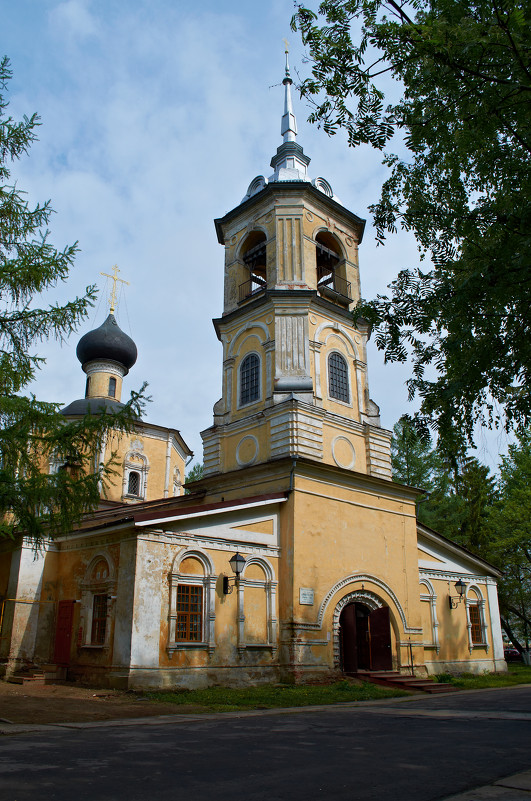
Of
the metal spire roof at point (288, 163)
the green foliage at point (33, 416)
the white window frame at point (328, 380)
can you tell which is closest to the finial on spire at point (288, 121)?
the metal spire roof at point (288, 163)

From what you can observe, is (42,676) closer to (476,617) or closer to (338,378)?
(338,378)

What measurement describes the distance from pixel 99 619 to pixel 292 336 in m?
10.5

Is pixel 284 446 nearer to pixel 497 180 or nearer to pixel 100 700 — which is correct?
pixel 100 700

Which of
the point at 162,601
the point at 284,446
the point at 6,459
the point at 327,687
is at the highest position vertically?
the point at 284,446

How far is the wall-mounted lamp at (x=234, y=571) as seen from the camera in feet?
53.0

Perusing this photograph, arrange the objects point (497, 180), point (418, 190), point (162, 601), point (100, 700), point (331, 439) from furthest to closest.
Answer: point (331, 439)
point (162, 601)
point (100, 700)
point (418, 190)
point (497, 180)

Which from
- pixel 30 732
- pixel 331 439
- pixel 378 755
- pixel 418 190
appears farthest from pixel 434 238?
pixel 331 439

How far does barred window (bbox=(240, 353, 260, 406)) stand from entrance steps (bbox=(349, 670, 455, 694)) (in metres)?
9.22

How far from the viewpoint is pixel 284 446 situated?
19.4m

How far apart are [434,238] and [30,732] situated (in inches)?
347

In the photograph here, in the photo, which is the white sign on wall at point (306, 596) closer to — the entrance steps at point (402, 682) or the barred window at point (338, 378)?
the entrance steps at point (402, 682)

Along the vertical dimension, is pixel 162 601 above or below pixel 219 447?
below

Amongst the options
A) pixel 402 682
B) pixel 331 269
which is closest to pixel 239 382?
pixel 331 269

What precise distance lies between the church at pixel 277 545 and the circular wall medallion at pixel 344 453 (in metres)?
0.07
